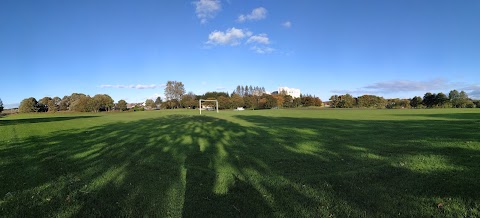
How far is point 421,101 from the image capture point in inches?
3671

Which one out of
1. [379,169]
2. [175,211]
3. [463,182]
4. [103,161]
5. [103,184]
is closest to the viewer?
[175,211]

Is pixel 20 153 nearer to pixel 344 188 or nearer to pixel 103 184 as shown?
pixel 103 184

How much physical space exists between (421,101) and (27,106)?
150m

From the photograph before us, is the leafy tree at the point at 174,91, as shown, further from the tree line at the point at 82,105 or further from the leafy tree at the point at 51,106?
Result: the leafy tree at the point at 51,106

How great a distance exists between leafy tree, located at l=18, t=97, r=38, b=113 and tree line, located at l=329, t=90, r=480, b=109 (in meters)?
127

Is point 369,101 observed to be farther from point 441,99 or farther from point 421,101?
point 441,99

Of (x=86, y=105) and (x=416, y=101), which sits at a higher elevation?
(x=86, y=105)

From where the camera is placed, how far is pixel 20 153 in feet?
32.6

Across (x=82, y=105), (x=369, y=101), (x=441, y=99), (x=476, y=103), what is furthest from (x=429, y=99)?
(x=82, y=105)

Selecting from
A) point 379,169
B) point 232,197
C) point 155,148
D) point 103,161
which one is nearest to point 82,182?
point 103,161

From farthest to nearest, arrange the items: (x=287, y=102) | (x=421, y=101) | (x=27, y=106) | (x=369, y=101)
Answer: (x=287, y=102) → (x=369, y=101) → (x=27, y=106) → (x=421, y=101)

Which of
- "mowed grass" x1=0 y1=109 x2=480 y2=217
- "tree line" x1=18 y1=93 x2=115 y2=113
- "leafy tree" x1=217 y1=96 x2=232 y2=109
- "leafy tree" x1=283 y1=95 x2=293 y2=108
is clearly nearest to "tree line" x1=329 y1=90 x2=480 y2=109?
"leafy tree" x1=283 y1=95 x2=293 y2=108

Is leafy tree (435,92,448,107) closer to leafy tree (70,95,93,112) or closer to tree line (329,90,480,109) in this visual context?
tree line (329,90,480,109)

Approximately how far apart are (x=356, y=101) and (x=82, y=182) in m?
116
